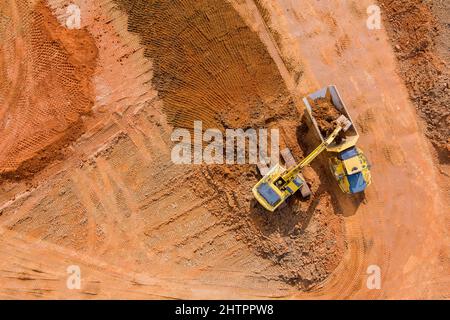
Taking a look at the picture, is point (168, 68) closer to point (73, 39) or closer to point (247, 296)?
point (73, 39)

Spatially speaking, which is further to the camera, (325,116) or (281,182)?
(325,116)

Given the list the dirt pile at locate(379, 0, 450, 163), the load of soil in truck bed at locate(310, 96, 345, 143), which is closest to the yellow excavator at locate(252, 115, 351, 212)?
the load of soil in truck bed at locate(310, 96, 345, 143)

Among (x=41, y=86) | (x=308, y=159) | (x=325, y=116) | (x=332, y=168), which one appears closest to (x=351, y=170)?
(x=332, y=168)

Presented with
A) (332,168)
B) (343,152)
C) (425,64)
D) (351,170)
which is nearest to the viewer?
(351,170)

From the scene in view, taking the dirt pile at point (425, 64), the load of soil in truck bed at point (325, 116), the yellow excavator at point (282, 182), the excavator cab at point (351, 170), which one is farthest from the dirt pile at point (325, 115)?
the dirt pile at point (425, 64)

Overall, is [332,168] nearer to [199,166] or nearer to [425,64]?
[199,166]

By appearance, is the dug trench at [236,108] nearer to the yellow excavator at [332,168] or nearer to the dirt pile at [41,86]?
the yellow excavator at [332,168]

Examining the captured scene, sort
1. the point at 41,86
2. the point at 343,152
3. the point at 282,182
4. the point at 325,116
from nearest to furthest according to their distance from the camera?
the point at 282,182
the point at 343,152
the point at 325,116
the point at 41,86
